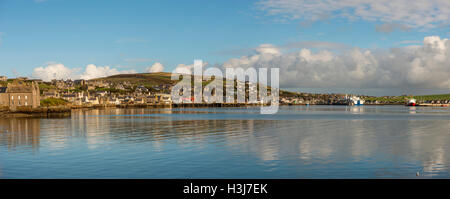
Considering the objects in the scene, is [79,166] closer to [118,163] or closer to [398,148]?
[118,163]

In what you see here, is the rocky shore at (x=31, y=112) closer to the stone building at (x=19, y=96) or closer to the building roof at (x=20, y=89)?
the stone building at (x=19, y=96)

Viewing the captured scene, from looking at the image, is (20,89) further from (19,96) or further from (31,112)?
(31,112)

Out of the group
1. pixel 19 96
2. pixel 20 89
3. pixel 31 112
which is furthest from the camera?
pixel 20 89

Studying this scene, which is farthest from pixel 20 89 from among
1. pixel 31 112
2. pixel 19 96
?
pixel 31 112

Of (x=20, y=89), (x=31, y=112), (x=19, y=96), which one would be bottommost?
(x=31, y=112)

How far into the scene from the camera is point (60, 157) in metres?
24.2

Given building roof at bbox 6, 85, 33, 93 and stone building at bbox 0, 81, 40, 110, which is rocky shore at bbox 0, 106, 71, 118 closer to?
stone building at bbox 0, 81, 40, 110

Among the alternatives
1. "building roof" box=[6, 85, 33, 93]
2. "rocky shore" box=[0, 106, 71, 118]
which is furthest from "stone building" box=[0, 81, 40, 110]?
"rocky shore" box=[0, 106, 71, 118]

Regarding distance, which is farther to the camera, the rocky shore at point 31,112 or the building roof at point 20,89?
the building roof at point 20,89

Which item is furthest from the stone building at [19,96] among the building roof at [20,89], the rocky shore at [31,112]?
the rocky shore at [31,112]

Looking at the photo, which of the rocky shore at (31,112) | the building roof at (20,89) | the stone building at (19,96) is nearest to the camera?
the rocky shore at (31,112)
